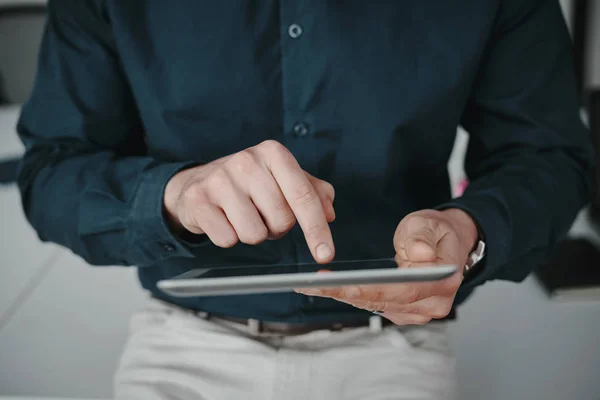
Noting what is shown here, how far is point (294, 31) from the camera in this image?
643 mm

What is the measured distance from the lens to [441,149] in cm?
72

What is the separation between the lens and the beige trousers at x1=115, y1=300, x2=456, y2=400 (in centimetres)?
63

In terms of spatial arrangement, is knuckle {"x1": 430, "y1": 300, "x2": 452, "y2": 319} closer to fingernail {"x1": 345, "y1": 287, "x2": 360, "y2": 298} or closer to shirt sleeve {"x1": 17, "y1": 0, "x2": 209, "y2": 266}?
fingernail {"x1": 345, "y1": 287, "x2": 360, "y2": 298}

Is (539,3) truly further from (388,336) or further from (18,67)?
(18,67)

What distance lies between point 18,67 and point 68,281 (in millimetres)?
1463

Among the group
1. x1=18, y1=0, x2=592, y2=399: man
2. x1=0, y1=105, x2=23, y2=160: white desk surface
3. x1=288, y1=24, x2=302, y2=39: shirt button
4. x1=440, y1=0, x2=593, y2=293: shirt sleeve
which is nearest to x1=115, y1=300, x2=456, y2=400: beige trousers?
x1=18, y1=0, x2=592, y2=399: man

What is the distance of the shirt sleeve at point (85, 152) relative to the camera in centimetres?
61

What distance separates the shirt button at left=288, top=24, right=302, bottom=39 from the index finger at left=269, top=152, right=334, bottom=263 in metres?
0.26

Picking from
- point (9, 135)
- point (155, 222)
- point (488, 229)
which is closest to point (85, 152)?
point (155, 222)

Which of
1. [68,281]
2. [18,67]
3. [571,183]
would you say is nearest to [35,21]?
[18,67]

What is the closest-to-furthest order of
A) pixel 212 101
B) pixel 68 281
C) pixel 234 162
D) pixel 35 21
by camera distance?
pixel 234 162 < pixel 212 101 < pixel 68 281 < pixel 35 21

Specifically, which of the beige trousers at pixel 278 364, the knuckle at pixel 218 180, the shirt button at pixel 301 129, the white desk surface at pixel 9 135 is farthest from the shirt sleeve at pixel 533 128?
the white desk surface at pixel 9 135

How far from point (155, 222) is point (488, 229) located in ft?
1.23

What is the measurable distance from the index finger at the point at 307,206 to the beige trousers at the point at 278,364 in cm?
26
